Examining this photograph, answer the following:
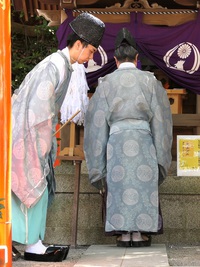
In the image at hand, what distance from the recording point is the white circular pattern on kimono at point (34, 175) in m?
5.56

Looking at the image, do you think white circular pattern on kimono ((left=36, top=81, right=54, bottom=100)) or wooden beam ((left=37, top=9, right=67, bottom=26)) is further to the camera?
wooden beam ((left=37, top=9, right=67, bottom=26))

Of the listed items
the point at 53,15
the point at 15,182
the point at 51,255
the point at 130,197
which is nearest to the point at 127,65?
the point at 130,197

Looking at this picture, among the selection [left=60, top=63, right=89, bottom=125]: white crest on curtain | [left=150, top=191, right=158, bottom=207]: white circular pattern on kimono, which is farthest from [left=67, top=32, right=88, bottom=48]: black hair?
[left=60, top=63, right=89, bottom=125]: white crest on curtain

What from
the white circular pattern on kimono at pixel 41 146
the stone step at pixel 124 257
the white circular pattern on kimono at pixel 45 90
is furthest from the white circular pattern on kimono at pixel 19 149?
the stone step at pixel 124 257

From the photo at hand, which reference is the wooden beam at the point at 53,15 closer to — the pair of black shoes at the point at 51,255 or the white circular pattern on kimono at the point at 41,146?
the white circular pattern on kimono at the point at 41,146

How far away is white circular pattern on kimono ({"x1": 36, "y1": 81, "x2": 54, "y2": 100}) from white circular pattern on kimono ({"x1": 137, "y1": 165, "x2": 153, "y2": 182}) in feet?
5.07

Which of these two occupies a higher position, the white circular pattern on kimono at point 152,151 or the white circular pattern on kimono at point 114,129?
the white circular pattern on kimono at point 114,129

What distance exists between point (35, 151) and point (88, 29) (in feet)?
3.81

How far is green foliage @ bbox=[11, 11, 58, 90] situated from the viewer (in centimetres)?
1328

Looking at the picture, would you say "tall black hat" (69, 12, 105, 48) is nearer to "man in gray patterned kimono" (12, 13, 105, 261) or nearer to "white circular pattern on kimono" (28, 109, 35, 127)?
"man in gray patterned kimono" (12, 13, 105, 261)

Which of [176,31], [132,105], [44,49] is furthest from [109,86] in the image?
[44,49]

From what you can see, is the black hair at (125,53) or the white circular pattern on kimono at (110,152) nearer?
the white circular pattern on kimono at (110,152)

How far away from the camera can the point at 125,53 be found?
7047 mm

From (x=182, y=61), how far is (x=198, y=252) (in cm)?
338
